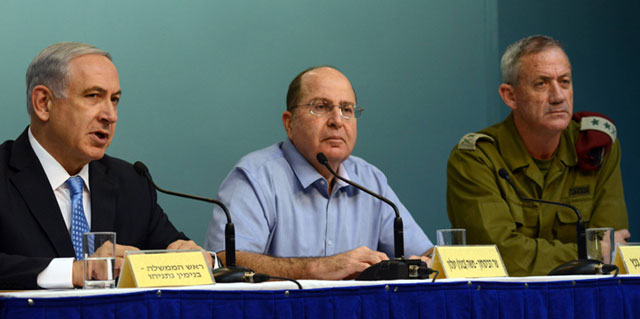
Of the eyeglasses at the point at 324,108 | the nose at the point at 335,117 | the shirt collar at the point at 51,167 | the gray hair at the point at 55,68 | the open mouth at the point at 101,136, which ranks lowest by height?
the shirt collar at the point at 51,167

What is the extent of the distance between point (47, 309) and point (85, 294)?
0.07 m

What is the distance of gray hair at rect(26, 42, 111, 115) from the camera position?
2270 mm

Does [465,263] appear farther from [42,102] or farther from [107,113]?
[42,102]

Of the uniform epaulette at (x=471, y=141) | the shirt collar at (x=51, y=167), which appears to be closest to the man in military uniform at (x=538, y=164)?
the uniform epaulette at (x=471, y=141)

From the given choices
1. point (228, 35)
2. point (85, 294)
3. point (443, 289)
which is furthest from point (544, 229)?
point (85, 294)

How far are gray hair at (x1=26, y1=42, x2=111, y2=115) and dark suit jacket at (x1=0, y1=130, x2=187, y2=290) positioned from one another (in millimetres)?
161

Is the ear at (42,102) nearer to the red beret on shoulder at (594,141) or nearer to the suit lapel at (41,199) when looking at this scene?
the suit lapel at (41,199)

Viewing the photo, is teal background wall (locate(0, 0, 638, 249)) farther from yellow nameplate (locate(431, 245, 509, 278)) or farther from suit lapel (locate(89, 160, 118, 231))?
yellow nameplate (locate(431, 245, 509, 278))

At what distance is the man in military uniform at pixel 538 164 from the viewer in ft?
9.60

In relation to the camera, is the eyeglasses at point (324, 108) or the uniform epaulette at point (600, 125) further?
the uniform epaulette at point (600, 125)

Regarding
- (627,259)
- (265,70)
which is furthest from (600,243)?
(265,70)

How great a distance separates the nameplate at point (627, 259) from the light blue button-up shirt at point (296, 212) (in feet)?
2.84

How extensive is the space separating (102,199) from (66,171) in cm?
13

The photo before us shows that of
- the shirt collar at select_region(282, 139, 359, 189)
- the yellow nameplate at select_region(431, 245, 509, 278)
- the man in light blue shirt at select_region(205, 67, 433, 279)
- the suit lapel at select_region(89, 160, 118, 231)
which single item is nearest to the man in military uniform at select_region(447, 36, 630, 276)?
the man in light blue shirt at select_region(205, 67, 433, 279)
